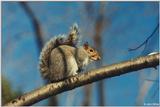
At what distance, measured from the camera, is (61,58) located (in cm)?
245

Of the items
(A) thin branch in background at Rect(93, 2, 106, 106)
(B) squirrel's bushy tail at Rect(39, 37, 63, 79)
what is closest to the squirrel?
(B) squirrel's bushy tail at Rect(39, 37, 63, 79)

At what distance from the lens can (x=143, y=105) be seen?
2.68 meters

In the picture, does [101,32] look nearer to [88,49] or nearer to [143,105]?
[88,49]

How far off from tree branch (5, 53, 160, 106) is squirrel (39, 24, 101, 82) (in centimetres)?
46

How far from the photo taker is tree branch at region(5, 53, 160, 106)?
1822 millimetres

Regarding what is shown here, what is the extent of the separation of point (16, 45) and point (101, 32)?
488 mm

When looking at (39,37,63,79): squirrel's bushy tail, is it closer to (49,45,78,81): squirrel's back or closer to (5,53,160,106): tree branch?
(49,45,78,81): squirrel's back

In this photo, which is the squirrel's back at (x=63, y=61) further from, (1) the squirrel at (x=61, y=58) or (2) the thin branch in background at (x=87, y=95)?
(2) the thin branch in background at (x=87, y=95)

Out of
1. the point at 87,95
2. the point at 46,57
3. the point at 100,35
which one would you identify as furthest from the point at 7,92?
the point at 100,35

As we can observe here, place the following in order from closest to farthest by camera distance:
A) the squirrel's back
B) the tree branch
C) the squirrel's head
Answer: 1. the tree branch
2. the squirrel's back
3. the squirrel's head

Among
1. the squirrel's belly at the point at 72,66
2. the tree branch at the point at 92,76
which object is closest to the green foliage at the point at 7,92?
the squirrel's belly at the point at 72,66

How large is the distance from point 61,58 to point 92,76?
1.94ft

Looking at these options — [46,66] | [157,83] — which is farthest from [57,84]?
[157,83]

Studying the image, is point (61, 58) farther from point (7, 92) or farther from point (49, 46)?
point (7, 92)
